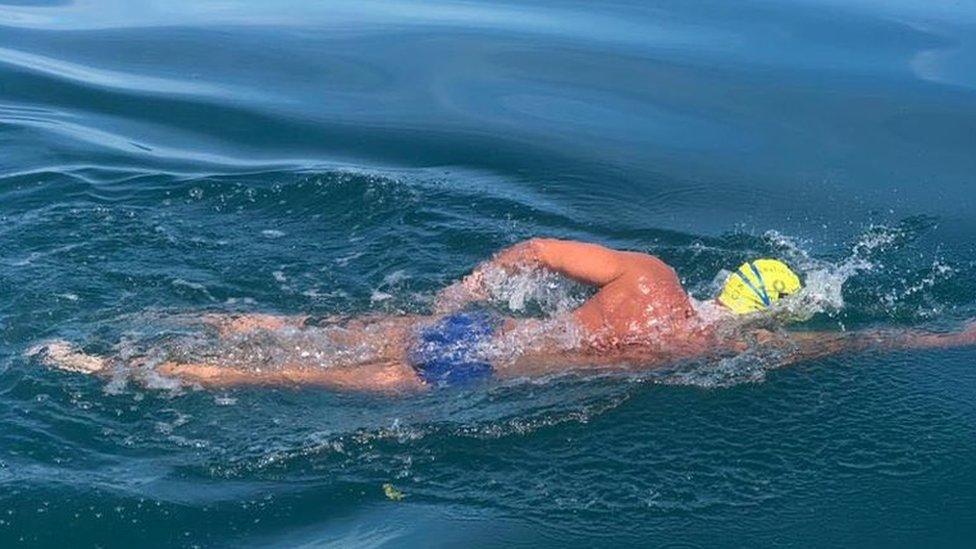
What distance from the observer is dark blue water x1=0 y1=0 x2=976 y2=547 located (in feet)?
18.9

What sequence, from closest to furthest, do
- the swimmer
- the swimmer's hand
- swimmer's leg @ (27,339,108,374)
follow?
1. swimmer's leg @ (27,339,108,374)
2. the swimmer
3. the swimmer's hand

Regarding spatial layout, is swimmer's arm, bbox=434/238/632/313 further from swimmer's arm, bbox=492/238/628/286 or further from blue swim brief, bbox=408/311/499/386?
blue swim brief, bbox=408/311/499/386

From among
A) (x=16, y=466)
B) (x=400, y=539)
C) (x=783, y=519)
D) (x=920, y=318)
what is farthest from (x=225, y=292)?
(x=920, y=318)

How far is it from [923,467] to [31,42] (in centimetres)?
1126

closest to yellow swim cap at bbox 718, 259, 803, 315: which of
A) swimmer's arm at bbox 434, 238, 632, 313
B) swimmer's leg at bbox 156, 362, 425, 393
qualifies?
swimmer's arm at bbox 434, 238, 632, 313

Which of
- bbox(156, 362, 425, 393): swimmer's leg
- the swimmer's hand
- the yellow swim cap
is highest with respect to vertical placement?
the yellow swim cap

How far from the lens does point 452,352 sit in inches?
275

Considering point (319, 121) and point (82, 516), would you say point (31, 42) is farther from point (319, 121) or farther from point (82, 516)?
point (82, 516)

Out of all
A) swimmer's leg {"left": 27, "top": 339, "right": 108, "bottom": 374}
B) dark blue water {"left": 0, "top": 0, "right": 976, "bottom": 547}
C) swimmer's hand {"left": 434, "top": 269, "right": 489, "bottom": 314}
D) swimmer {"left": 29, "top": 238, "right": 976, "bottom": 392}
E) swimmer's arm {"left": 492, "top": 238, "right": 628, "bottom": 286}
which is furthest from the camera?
swimmer's hand {"left": 434, "top": 269, "right": 489, "bottom": 314}

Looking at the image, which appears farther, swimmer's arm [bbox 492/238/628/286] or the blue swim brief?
swimmer's arm [bbox 492/238/628/286]

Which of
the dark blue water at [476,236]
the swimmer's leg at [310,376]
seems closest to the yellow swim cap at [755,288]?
the dark blue water at [476,236]

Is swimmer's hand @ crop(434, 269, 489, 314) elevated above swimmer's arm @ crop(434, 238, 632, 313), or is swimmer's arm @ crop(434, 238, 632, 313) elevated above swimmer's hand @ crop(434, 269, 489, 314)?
swimmer's arm @ crop(434, 238, 632, 313)

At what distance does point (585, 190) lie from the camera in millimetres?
9953

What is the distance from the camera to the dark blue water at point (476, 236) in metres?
5.75
